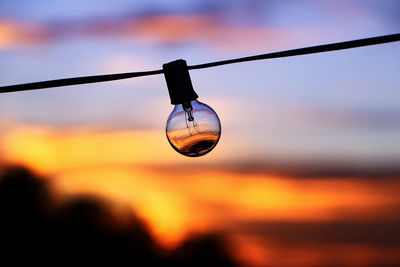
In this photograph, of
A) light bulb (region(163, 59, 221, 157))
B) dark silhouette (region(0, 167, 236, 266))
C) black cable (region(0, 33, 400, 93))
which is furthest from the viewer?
dark silhouette (region(0, 167, 236, 266))

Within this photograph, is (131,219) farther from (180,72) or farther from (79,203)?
(180,72)

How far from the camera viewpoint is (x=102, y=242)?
32.8m

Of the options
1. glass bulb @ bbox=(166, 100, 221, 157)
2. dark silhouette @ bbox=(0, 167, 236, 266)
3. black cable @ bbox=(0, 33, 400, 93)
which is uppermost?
dark silhouette @ bbox=(0, 167, 236, 266)

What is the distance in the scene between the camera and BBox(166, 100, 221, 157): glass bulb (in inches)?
116

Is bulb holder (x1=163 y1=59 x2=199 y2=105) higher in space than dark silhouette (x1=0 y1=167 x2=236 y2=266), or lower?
lower

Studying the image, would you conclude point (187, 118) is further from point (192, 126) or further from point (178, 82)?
point (178, 82)

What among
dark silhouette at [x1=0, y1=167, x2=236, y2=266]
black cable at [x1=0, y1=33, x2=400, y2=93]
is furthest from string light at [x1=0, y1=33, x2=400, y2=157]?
dark silhouette at [x1=0, y1=167, x2=236, y2=266]

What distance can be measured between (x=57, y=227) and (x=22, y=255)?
2.49m

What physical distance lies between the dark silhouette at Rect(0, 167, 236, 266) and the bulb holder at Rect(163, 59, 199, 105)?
28801mm

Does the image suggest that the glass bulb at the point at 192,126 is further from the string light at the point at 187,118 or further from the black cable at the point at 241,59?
the black cable at the point at 241,59

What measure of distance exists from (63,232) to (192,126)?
29.7 m

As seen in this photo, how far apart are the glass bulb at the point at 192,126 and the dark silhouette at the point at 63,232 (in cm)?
2863

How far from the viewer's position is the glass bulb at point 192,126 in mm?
2959

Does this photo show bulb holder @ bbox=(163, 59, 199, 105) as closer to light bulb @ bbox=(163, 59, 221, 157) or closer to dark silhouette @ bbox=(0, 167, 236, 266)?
light bulb @ bbox=(163, 59, 221, 157)
